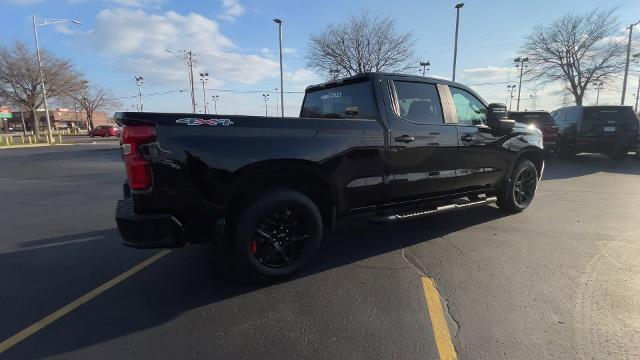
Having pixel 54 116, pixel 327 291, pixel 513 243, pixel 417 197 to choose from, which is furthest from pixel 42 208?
pixel 54 116

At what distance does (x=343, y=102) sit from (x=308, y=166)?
139 centimetres

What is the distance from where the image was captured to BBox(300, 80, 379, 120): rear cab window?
14.1 feet

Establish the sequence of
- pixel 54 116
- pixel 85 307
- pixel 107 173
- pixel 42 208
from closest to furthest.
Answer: pixel 85 307, pixel 42 208, pixel 107 173, pixel 54 116

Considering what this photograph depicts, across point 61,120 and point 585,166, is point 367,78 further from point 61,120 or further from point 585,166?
point 61,120

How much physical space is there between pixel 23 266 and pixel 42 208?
3215mm

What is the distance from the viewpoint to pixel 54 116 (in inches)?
3455

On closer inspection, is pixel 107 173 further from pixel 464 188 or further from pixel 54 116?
pixel 54 116

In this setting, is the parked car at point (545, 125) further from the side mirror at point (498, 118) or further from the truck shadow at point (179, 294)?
the truck shadow at point (179, 294)

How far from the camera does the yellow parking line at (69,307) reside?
8.90 feet

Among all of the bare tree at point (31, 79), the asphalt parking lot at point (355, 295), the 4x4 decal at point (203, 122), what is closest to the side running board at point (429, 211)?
the asphalt parking lot at point (355, 295)

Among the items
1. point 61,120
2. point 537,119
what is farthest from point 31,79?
point 61,120

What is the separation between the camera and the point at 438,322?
2.92m

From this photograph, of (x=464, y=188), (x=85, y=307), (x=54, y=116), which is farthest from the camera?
(x=54, y=116)

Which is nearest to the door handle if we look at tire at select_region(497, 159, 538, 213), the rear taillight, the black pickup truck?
the black pickup truck
